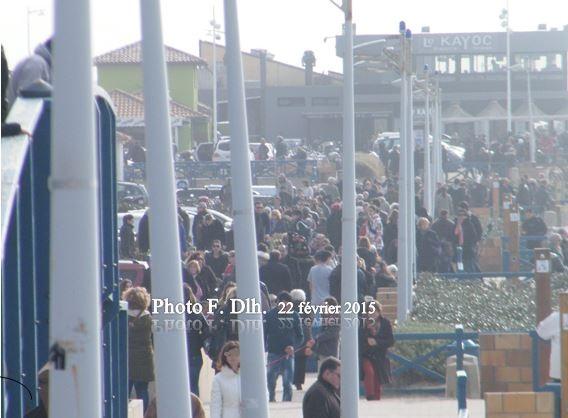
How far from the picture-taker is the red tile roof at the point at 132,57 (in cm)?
6800

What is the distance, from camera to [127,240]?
2391cm

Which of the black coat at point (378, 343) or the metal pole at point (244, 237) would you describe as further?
the black coat at point (378, 343)

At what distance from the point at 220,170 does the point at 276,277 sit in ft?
94.2

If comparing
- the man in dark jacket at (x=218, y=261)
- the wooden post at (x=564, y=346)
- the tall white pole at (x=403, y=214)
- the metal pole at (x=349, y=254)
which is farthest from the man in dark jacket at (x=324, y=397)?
the man in dark jacket at (x=218, y=261)

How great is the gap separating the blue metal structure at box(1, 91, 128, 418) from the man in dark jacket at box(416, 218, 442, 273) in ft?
61.8

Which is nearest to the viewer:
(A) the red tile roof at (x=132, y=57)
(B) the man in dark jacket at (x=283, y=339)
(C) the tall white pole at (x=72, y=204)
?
(C) the tall white pole at (x=72, y=204)

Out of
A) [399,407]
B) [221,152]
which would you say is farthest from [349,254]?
[221,152]

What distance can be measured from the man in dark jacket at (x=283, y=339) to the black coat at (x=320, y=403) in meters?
4.94

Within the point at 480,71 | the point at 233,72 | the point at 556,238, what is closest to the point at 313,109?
the point at 480,71

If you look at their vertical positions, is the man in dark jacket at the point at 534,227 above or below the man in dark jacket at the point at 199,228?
below

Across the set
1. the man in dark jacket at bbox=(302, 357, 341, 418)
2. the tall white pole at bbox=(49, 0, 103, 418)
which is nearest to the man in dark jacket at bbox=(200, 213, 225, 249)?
the man in dark jacket at bbox=(302, 357, 341, 418)

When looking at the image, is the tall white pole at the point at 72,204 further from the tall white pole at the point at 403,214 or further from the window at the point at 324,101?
the window at the point at 324,101

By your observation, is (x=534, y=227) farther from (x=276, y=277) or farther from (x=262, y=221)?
(x=276, y=277)

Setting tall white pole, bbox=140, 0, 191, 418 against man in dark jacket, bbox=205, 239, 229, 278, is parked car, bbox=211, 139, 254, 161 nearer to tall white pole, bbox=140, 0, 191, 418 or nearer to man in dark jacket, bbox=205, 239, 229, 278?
man in dark jacket, bbox=205, 239, 229, 278
